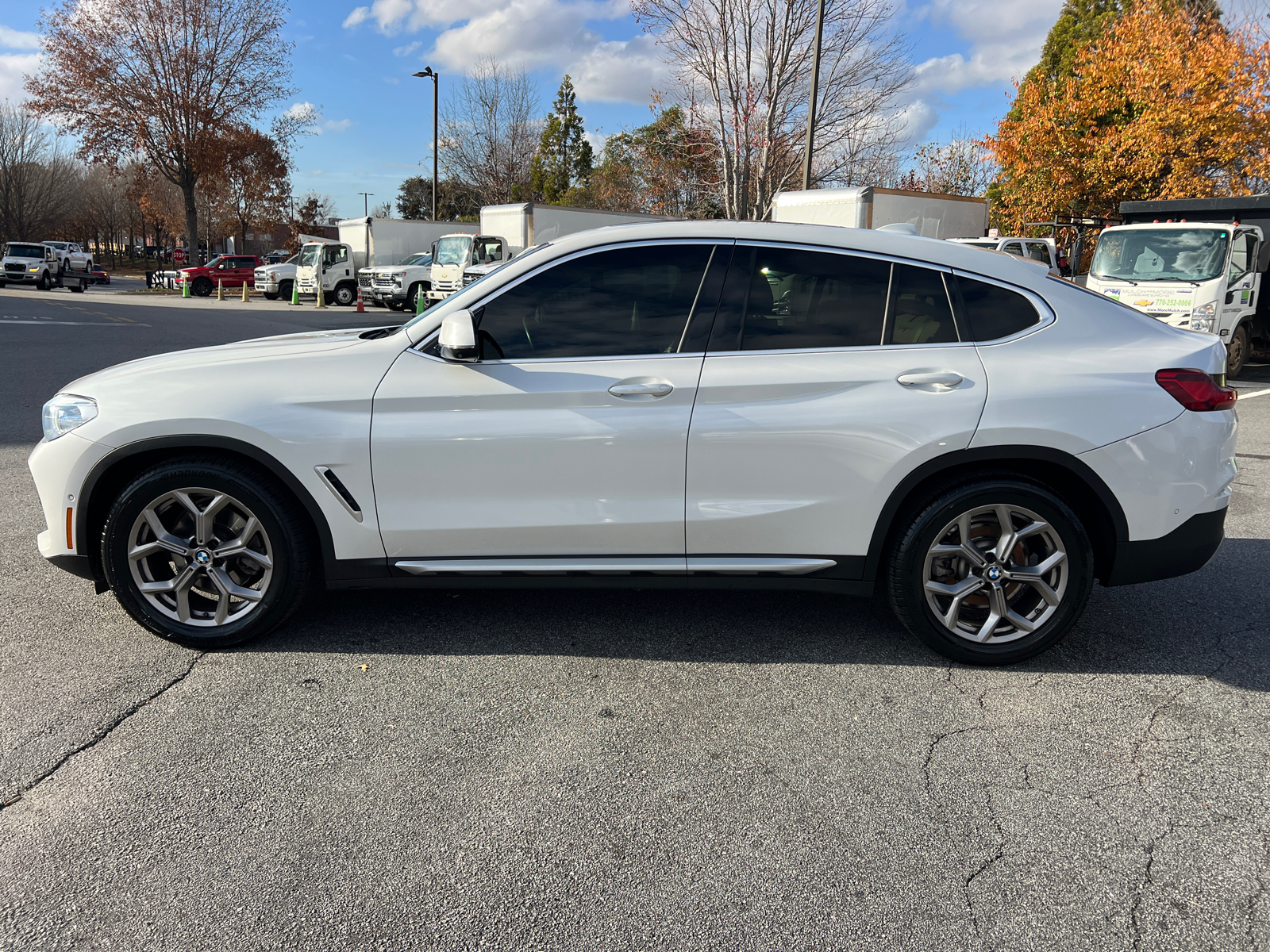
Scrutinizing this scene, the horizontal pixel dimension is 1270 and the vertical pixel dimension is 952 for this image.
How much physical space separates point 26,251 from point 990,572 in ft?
152

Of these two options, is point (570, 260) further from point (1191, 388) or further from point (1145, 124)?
point (1145, 124)

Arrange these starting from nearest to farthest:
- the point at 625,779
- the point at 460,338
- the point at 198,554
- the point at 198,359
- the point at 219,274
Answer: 1. the point at 625,779
2. the point at 460,338
3. the point at 198,554
4. the point at 198,359
5. the point at 219,274

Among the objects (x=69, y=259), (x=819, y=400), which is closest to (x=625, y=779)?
(x=819, y=400)

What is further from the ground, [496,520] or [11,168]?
[11,168]

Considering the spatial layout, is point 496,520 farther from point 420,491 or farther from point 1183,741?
point 1183,741

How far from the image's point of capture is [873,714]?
3.24 metres

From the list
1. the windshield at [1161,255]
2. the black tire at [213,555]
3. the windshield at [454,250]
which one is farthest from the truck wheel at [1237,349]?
the windshield at [454,250]

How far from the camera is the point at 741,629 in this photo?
397 centimetres

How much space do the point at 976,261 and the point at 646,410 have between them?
1451 millimetres

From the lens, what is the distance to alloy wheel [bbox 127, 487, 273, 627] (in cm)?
356

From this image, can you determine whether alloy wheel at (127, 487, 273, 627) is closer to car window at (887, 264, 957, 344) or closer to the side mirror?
the side mirror

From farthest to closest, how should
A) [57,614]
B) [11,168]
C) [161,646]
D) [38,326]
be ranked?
[11,168] < [38,326] < [57,614] < [161,646]

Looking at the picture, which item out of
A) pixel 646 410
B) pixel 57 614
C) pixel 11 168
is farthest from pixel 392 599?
pixel 11 168

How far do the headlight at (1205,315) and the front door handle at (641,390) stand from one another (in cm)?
1195
